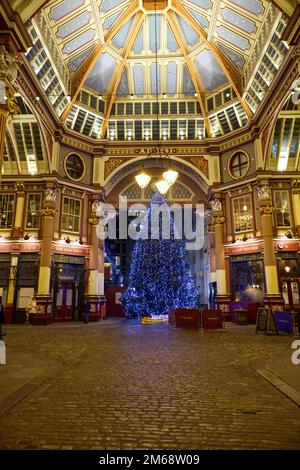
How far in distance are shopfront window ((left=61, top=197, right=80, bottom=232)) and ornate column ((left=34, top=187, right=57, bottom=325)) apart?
1.18 metres

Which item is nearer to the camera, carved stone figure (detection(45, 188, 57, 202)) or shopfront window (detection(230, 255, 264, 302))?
shopfront window (detection(230, 255, 264, 302))

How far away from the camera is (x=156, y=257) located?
19.4m

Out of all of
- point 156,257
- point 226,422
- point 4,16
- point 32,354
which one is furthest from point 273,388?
point 156,257

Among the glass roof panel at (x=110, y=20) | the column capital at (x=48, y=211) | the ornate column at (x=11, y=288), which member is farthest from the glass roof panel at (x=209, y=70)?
the ornate column at (x=11, y=288)

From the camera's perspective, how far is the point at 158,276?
742 inches

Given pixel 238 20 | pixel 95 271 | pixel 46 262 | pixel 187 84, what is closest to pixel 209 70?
pixel 187 84

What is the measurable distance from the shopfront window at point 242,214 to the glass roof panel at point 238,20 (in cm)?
984

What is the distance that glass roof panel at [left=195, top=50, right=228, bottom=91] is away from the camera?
20.5 meters

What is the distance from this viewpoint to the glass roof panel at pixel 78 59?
64.5 feet

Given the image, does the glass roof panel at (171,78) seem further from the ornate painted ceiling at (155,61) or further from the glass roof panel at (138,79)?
the glass roof panel at (138,79)

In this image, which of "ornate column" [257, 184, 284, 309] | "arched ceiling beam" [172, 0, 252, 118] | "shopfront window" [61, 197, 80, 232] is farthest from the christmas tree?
"arched ceiling beam" [172, 0, 252, 118]

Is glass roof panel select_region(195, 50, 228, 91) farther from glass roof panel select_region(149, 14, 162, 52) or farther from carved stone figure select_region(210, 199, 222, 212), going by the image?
carved stone figure select_region(210, 199, 222, 212)

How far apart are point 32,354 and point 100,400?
177 inches
